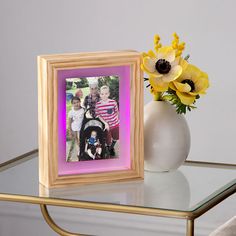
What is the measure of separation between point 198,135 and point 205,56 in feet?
0.78

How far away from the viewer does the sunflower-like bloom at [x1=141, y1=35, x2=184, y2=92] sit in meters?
1.70

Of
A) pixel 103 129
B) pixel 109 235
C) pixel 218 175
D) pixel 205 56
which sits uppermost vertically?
pixel 205 56

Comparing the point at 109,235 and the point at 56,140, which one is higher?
the point at 56,140

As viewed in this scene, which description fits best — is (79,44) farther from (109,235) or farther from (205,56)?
(109,235)

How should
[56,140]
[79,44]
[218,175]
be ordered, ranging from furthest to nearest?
[79,44] < [218,175] < [56,140]

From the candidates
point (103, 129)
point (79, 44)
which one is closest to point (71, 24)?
point (79, 44)

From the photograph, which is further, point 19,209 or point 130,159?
point 19,209

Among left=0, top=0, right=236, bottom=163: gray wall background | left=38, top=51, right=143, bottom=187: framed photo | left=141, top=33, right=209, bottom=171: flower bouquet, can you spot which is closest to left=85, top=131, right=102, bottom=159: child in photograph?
left=38, top=51, right=143, bottom=187: framed photo

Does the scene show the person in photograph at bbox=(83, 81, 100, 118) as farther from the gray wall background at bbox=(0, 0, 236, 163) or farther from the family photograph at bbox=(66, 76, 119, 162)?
the gray wall background at bbox=(0, 0, 236, 163)

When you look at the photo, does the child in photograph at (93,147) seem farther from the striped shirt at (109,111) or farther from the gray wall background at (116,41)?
the gray wall background at (116,41)

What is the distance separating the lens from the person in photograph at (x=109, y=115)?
1679 mm

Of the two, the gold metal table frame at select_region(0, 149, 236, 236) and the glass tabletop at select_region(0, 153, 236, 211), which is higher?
the glass tabletop at select_region(0, 153, 236, 211)

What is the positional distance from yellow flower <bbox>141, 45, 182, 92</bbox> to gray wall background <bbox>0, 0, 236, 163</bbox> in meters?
0.60

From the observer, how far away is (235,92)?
230cm
